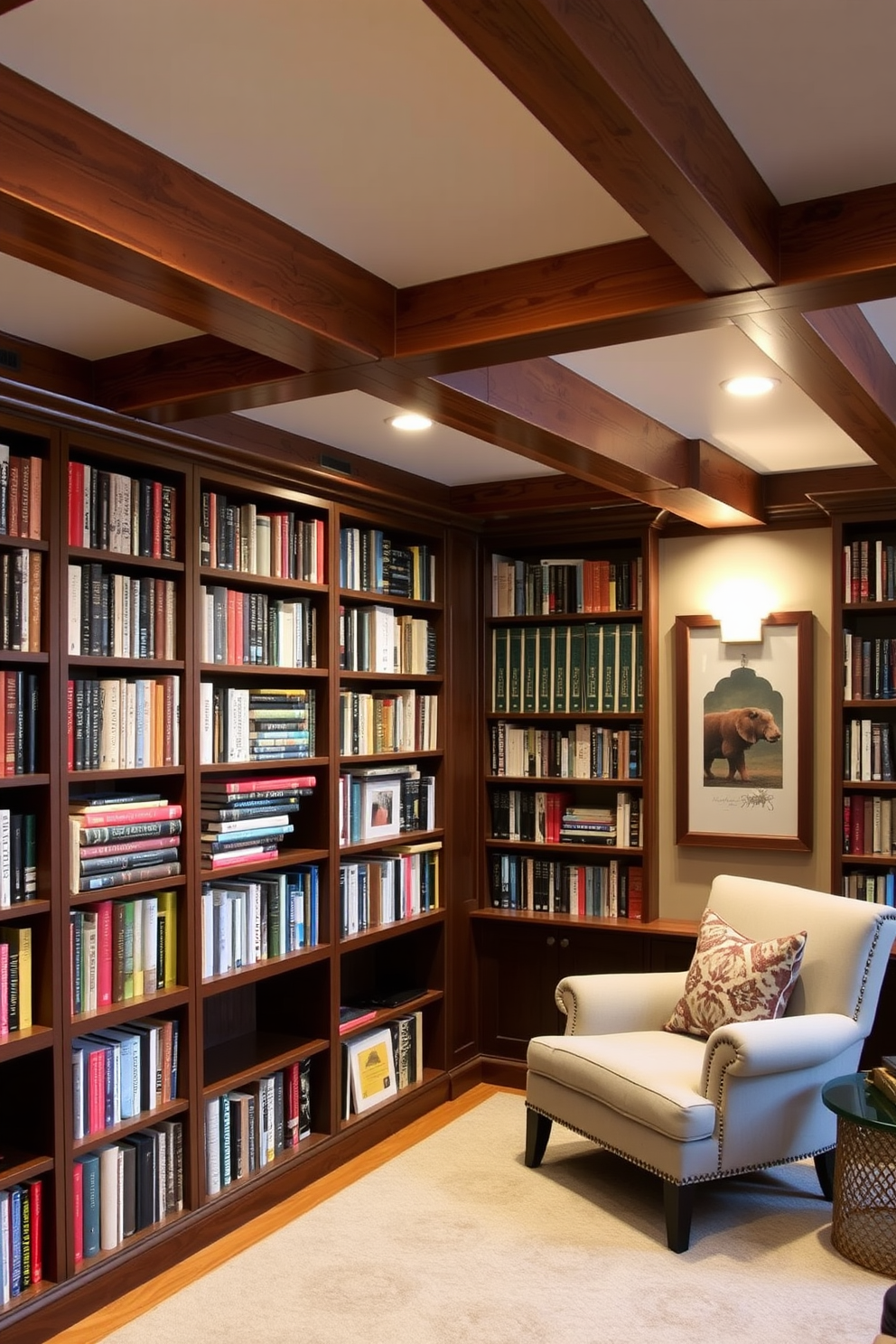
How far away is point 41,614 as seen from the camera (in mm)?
2973

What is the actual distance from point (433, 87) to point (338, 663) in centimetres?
258

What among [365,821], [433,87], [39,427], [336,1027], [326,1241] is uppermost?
[433,87]

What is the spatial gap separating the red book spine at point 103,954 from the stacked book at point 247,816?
0.47m

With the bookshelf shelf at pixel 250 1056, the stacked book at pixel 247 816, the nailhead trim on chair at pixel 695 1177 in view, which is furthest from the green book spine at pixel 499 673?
the nailhead trim on chair at pixel 695 1177

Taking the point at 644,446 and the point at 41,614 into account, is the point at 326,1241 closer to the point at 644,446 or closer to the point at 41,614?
the point at 41,614

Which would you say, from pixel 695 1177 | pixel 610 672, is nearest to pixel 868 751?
pixel 610 672

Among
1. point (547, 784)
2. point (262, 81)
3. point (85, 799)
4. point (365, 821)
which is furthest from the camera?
point (547, 784)

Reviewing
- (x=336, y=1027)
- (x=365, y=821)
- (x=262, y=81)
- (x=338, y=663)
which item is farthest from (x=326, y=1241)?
(x=262, y=81)

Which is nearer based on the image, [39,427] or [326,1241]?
[39,427]

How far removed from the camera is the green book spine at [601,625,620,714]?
4.80m

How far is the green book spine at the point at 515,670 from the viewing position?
4.99m

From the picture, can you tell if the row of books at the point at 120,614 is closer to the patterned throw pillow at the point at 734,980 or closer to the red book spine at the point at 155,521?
the red book spine at the point at 155,521

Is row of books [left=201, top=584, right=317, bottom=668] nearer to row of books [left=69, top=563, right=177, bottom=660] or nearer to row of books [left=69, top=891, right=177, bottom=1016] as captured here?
row of books [left=69, top=563, right=177, bottom=660]

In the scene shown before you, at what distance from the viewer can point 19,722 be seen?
→ 2914mm
